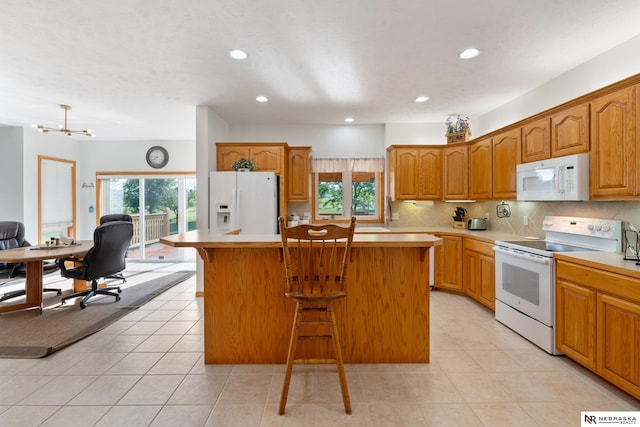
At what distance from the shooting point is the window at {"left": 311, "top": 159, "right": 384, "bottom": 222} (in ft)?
17.5

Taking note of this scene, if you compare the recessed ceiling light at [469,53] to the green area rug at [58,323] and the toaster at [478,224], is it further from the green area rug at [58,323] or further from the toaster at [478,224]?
the green area rug at [58,323]

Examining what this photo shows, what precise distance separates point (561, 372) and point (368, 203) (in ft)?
11.4

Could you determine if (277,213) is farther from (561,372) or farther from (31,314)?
(561,372)

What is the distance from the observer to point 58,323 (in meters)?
3.29

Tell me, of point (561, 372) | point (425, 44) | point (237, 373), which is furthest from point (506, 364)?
point (425, 44)

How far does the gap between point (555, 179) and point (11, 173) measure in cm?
796

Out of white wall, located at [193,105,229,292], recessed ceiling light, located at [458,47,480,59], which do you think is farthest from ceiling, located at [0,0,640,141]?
white wall, located at [193,105,229,292]

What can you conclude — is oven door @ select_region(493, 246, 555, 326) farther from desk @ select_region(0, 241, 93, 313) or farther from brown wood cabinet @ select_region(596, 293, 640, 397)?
desk @ select_region(0, 241, 93, 313)

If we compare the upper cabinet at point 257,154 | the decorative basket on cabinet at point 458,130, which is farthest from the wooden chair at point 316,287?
the decorative basket on cabinet at point 458,130

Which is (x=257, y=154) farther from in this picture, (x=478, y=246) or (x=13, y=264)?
(x=13, y=264)

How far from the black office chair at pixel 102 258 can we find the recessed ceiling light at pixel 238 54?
8.54ft

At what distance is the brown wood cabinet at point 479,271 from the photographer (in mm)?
3500

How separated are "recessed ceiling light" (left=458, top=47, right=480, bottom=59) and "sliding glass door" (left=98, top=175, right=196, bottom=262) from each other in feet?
18.6

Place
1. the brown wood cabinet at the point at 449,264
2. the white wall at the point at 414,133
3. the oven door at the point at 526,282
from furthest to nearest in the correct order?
1. the white wall at the point at 414,133
2. the brown wood cabinet at the point at 449,264
3. the oven door at the point at 526,282
